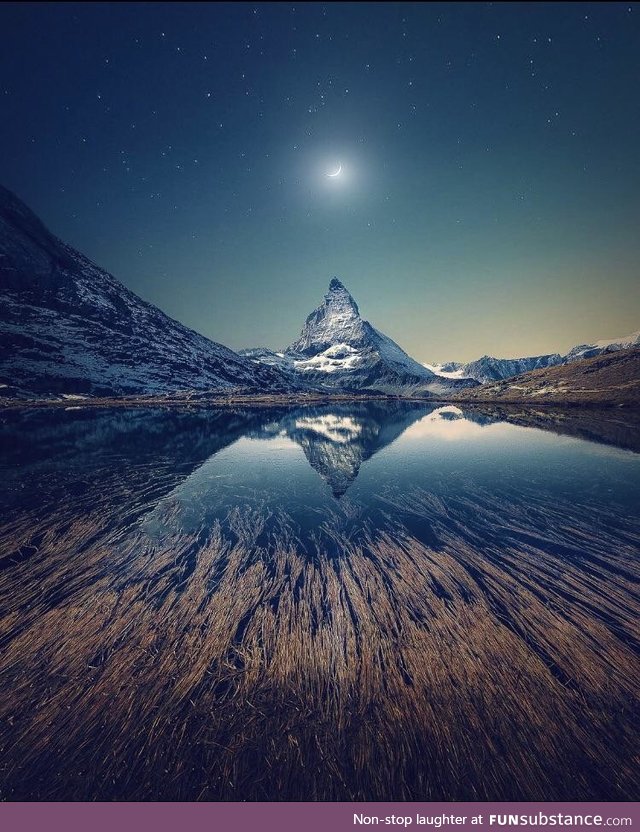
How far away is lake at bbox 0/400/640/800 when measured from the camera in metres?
6.79

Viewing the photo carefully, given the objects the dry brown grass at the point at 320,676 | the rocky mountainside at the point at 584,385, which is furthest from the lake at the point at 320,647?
the rocky mountainside at the point at 584,385

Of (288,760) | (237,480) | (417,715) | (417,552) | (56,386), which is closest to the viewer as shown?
(288,760)

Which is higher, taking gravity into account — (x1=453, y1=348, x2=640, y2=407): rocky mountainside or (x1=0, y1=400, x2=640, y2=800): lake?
(x1=453, y1=348, x2=640, y2=407): rocky mountainside

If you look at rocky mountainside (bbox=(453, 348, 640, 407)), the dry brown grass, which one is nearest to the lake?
the dry brown grass

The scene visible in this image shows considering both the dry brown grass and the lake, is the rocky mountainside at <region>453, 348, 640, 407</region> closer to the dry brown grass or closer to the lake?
the lake

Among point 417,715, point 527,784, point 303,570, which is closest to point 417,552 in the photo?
point 303,570

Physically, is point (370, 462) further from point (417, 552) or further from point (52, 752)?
point (52, 752)

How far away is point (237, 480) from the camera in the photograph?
30.0m

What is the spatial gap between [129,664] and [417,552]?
518 inches

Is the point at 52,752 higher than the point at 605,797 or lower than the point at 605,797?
higher

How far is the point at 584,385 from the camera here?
11181cm

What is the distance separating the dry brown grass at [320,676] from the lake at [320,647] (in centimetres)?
5

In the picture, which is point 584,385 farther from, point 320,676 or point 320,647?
point 320,676

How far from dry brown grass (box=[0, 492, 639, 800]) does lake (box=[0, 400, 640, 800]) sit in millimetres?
49
